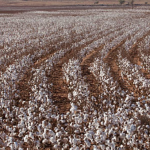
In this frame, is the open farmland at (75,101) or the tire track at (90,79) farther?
the tire track at (90,79)

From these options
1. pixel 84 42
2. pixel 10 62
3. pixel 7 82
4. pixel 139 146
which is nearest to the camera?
pixel 139 146

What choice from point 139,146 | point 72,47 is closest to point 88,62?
point 72,47

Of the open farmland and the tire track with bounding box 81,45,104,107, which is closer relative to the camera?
the open farmland

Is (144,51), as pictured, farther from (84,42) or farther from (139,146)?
(139,146)

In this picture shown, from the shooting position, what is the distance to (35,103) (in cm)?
888

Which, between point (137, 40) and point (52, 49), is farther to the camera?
point (137, 40)

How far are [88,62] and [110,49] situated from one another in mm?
4602

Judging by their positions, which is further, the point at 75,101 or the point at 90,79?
the point at 90,79

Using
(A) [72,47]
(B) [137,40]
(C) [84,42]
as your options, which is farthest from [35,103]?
(B) [137,40]

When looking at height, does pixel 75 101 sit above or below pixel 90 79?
below

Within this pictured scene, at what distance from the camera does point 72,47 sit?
19.7 m

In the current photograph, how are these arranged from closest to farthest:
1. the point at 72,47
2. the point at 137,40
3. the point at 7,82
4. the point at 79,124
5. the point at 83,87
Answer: the point at 79,124
the point at 83,87
the point at 7,82
the point at 72,47
the point at 137,40

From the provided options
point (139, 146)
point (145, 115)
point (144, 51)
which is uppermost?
point (144, 51)

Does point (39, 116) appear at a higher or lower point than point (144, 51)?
lower
